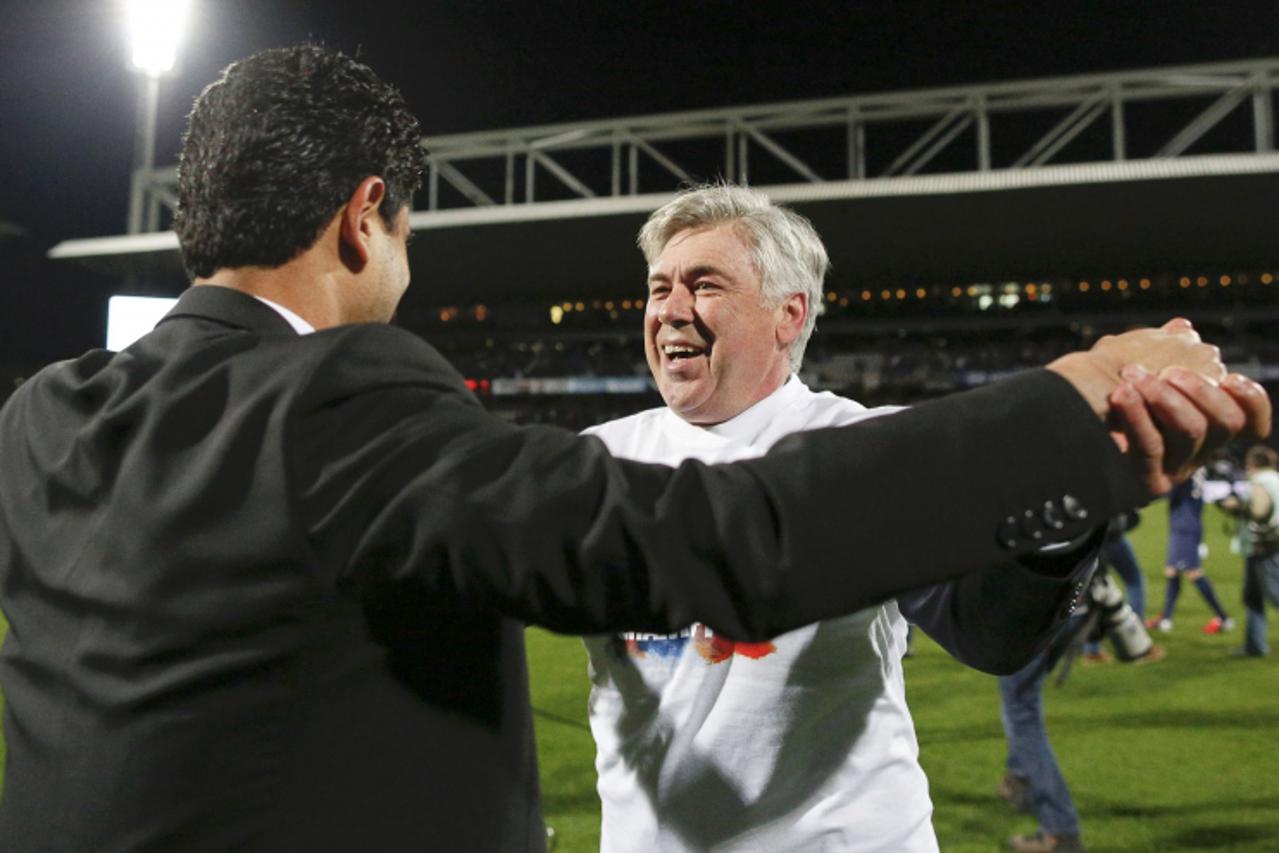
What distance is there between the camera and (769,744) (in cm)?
208

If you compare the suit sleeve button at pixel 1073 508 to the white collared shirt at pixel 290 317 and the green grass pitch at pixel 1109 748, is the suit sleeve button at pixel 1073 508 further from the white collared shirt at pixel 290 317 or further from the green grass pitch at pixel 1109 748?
the green grass pitch at pixel 1109 748

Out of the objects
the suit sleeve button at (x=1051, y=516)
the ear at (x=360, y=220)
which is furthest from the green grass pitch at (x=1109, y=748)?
the suit sleeve button at (x=1051, y=516)

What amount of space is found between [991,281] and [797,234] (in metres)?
29.1

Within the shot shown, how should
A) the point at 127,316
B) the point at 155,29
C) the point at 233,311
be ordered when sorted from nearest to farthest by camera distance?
the point at 233,311 < the point at 127,316 < the point at 155,29

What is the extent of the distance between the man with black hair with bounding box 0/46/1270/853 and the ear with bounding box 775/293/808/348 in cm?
157

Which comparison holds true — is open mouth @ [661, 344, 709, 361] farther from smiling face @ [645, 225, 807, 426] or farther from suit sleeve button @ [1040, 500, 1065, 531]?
suit sleeve button @ [1040, 500, 1065, 531]

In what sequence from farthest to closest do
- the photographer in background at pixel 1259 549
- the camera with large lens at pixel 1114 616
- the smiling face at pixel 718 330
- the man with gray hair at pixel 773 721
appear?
the photographer in background at pixel 1259 549, the camera with large lens at pixel 1114 616, the smiling face at pixel 718 330, the man with gray hair at pixel 773 721

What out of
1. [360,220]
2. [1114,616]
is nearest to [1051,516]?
[360,220]

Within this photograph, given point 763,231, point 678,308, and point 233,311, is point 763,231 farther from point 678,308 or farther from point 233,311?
point 233,311

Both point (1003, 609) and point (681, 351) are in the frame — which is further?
point (681, 351)

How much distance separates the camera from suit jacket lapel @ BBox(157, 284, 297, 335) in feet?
3.71

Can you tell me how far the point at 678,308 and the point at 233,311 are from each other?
163 cm

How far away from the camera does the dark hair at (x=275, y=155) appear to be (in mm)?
1161

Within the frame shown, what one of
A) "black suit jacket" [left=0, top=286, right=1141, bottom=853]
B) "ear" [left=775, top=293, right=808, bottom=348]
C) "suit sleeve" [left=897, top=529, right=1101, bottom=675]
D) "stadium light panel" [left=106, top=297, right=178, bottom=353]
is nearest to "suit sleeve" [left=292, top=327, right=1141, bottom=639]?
"black suit jacket" [left=0, top=286, right=1141, bottom=853]
